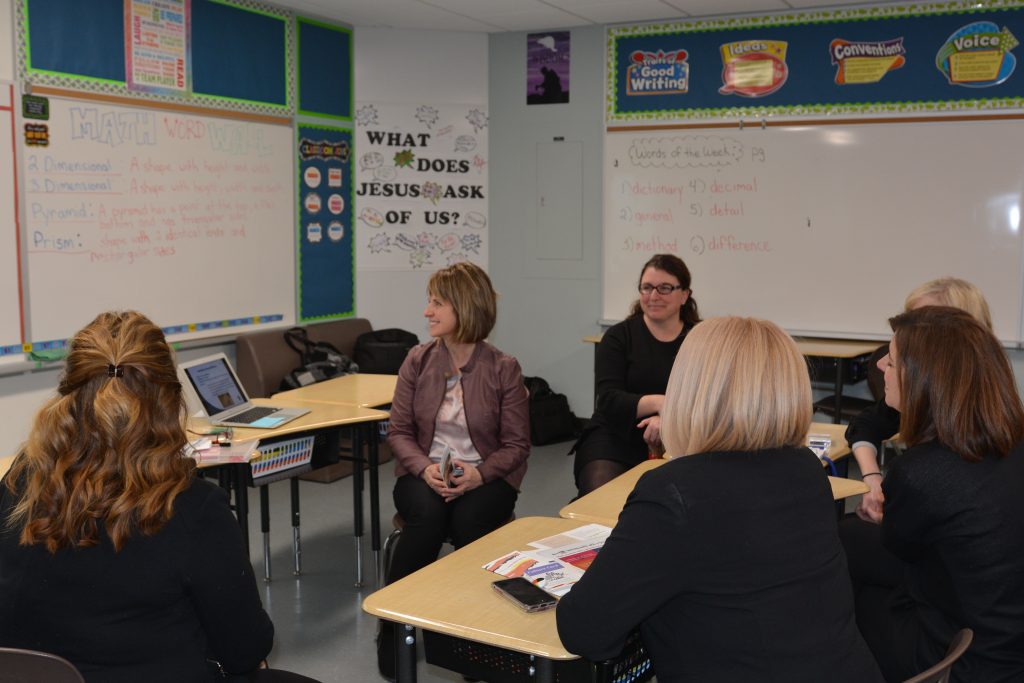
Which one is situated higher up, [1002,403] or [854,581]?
[1002,403]

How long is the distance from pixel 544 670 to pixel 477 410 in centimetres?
175

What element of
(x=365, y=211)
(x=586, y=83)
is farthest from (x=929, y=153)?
(x=365, y=211)

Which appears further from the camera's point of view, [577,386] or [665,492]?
[577,386]

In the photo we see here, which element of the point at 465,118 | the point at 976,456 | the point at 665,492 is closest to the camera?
the point at 665,492

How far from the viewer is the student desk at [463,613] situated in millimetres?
1872

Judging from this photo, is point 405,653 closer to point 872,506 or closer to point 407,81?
point 872,506

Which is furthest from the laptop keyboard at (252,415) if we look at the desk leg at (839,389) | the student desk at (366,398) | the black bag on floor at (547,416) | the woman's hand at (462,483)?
the desk leg at (839,389)

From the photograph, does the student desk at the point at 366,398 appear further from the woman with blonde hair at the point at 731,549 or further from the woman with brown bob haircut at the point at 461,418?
the woman with blonde hair at the point at 731,549

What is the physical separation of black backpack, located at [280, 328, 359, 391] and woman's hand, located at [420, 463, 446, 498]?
2170mm

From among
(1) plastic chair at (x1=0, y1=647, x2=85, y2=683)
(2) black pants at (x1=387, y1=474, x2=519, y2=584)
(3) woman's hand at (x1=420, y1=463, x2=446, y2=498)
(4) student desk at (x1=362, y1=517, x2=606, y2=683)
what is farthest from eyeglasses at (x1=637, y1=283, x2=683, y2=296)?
(1) plastic chair at (x1=0, y1=647, x2=85, y2=683)

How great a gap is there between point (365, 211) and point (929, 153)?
3465mm

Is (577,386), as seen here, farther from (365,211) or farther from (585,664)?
(585,664)

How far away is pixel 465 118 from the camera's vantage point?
677 centimetres

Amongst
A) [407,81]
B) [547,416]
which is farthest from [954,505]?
[407,81]
